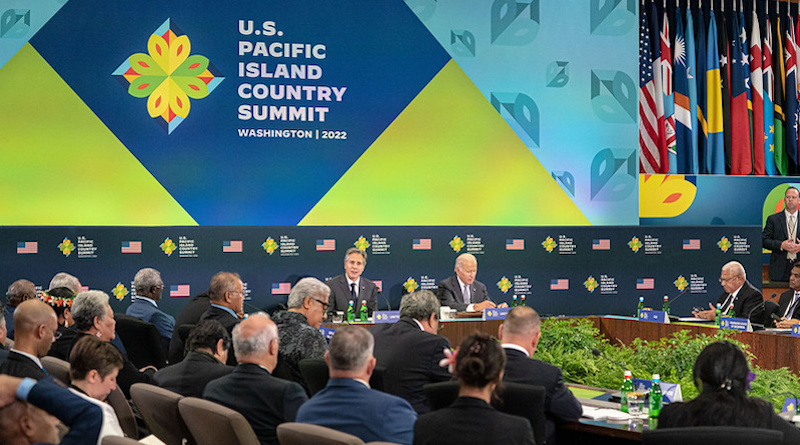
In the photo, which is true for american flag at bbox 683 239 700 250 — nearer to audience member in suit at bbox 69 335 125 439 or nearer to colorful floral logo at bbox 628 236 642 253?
colorful floral logo at bbox 628 236 642 253

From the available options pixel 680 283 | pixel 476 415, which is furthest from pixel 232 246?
pixel 476 415

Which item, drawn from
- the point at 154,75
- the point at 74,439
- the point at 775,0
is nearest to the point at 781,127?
the point at 775,0

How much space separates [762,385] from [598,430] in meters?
1.17

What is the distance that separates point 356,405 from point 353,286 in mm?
5355

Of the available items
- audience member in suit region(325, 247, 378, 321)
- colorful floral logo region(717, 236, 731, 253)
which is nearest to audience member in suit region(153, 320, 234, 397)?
audience member in suit region(325, 247, 378, 321)

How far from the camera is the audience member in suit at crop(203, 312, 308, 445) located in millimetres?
3873

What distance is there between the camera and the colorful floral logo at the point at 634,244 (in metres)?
10.4

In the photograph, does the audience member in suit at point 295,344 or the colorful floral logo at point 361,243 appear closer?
the audience member in suit at point 295,344

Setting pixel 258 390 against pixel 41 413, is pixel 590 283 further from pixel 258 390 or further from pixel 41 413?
pixel 41 413

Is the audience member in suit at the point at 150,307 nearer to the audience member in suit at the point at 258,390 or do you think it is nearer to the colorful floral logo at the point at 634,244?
the audience member in suit at the point at 258,390

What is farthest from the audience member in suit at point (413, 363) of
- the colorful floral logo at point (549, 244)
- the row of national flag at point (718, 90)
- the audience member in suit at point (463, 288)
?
the row of national flag at point (718, 90)

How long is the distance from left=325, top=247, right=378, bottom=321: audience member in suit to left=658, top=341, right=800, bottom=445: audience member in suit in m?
5.49

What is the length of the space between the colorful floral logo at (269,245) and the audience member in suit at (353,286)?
26.0 inches

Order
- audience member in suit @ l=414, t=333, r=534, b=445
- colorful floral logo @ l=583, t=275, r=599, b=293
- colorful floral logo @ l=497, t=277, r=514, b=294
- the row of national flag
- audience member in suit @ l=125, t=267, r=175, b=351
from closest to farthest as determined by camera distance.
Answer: audience member in suit @ l=414, t=333, r=534, b=445, audience member in suit @ l=125, t=267, r=175, b=351, colorful floral logo @ l=497, t=277, r=514, b=294, colorful floral logo @ l=583, t=275, r=599, b=293, the row of national flag
